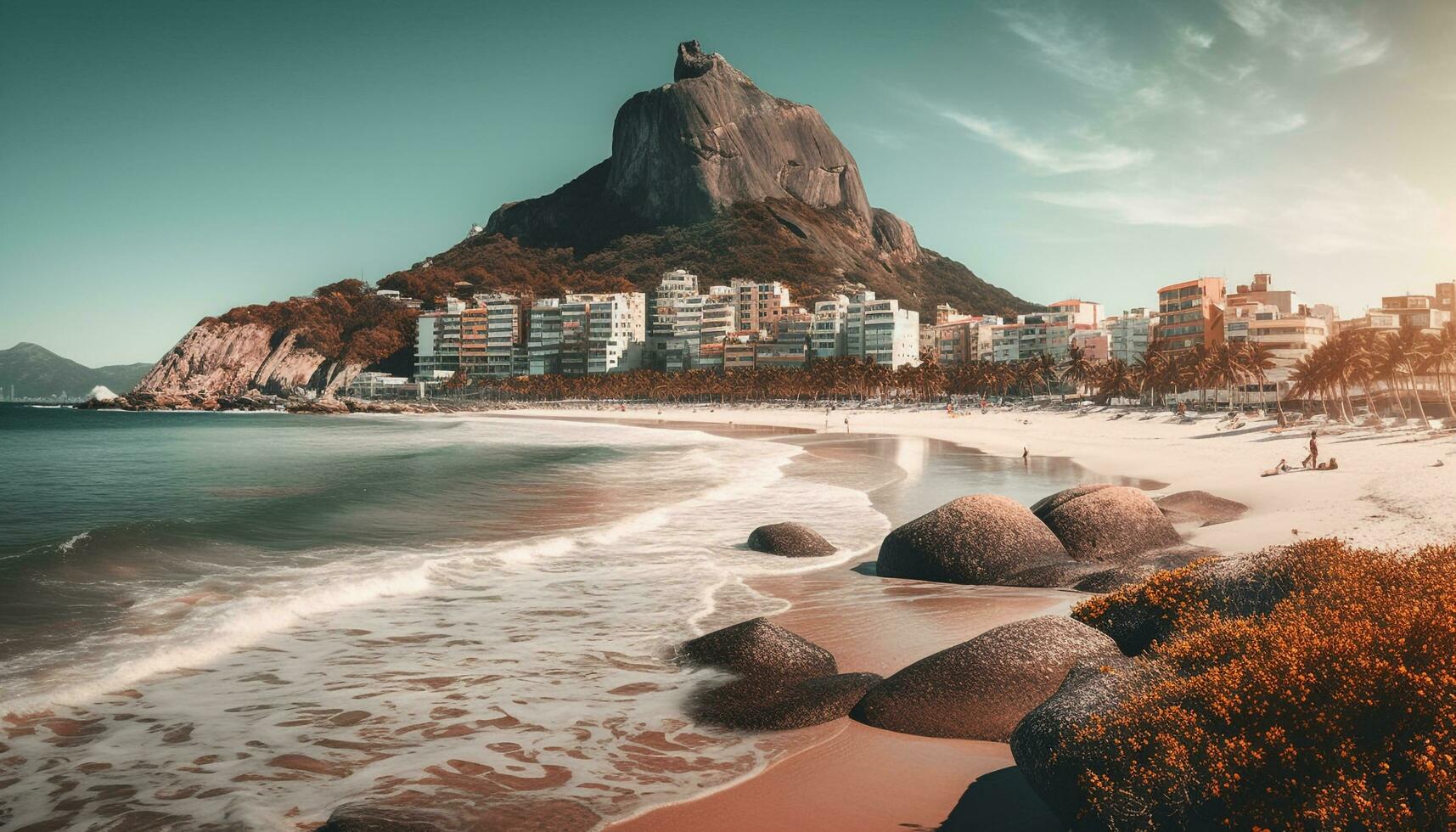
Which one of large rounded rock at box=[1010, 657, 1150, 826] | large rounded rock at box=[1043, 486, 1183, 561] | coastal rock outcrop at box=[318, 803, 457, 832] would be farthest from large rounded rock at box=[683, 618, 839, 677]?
large rounded rock at box=[1043, 486, 1183, 561]

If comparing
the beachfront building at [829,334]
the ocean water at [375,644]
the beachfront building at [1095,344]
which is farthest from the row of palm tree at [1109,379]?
the ocean water at [375,644]

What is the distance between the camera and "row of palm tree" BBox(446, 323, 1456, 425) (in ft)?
204

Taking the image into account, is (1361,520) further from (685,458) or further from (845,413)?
(845,413)

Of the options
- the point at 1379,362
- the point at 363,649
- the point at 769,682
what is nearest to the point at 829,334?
the point at 1379,362

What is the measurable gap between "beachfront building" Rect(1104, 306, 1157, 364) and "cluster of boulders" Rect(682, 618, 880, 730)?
162m

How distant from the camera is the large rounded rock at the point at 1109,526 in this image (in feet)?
50.4

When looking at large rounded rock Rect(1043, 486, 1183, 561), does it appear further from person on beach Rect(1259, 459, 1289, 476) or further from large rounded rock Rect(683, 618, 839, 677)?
person on beach Rect(1259, 459, 1289, 476)

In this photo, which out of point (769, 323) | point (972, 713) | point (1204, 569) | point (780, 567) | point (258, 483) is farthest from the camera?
point (769, 323)

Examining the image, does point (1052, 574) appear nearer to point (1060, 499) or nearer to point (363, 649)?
point (1060, 499)

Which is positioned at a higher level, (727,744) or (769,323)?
(769,323)

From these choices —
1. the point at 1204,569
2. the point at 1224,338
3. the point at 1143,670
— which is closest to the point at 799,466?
the point at 1204,569

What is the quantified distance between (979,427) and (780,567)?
6095 centimetres

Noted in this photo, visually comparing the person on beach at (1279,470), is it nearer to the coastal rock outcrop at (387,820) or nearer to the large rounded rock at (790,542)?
the large rounded rock at (790,542)

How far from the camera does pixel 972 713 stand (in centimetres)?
794
